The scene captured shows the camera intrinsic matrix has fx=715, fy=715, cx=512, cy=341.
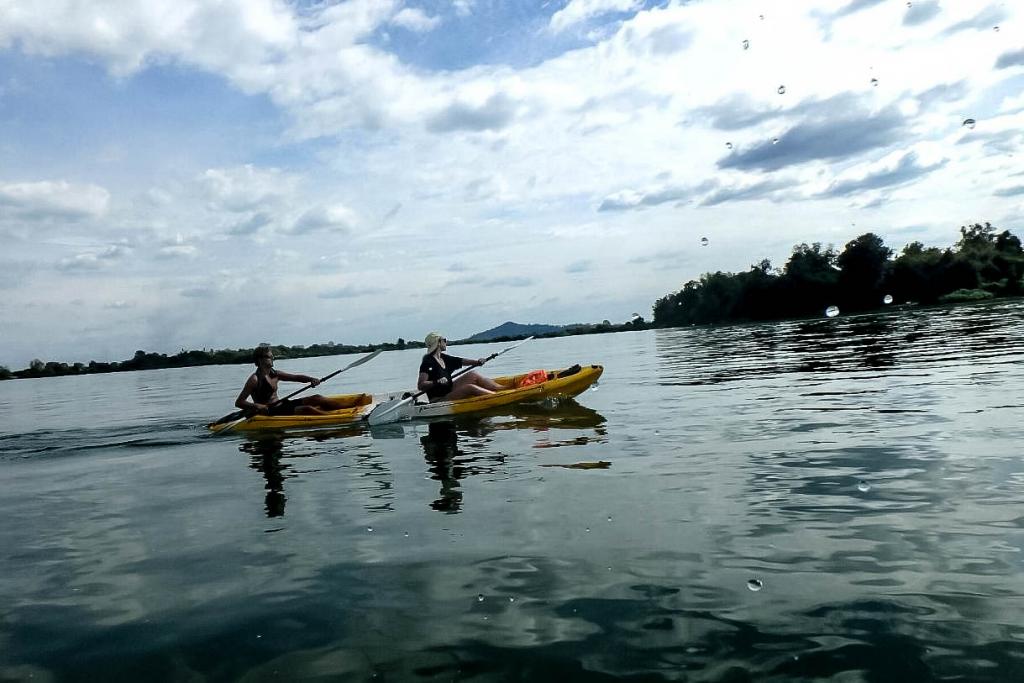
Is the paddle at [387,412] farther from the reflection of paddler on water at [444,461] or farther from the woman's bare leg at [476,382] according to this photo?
the woman's bare leg at [476,382]

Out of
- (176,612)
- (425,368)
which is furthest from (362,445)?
(176,612)

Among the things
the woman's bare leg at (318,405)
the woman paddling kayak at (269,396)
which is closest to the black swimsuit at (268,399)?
the woman paddling kayak at (269,396)

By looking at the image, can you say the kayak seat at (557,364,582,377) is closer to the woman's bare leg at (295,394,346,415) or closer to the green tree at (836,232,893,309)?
the woman's bare leg at (295,394,346,415)

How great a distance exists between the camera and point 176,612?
16.0 ft

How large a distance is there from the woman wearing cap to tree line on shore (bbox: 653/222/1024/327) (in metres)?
78.0

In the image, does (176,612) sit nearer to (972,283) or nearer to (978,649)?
(978,649)

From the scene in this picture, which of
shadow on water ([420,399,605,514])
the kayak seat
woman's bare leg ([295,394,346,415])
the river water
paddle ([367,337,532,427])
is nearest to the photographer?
the river water

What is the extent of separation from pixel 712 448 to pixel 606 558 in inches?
175

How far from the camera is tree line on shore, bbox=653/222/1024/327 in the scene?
82000 millimetres

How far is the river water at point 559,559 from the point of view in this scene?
152 inches

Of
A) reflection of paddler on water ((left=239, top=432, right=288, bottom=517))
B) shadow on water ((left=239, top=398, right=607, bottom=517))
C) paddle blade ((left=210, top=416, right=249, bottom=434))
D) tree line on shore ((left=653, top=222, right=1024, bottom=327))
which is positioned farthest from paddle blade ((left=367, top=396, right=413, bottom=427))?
tree line on shore ((left=653, top=222, right=1024, bottom=327))

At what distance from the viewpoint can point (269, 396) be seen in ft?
54.1

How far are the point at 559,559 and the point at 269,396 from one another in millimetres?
12640

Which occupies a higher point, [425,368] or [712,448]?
[425,368]
